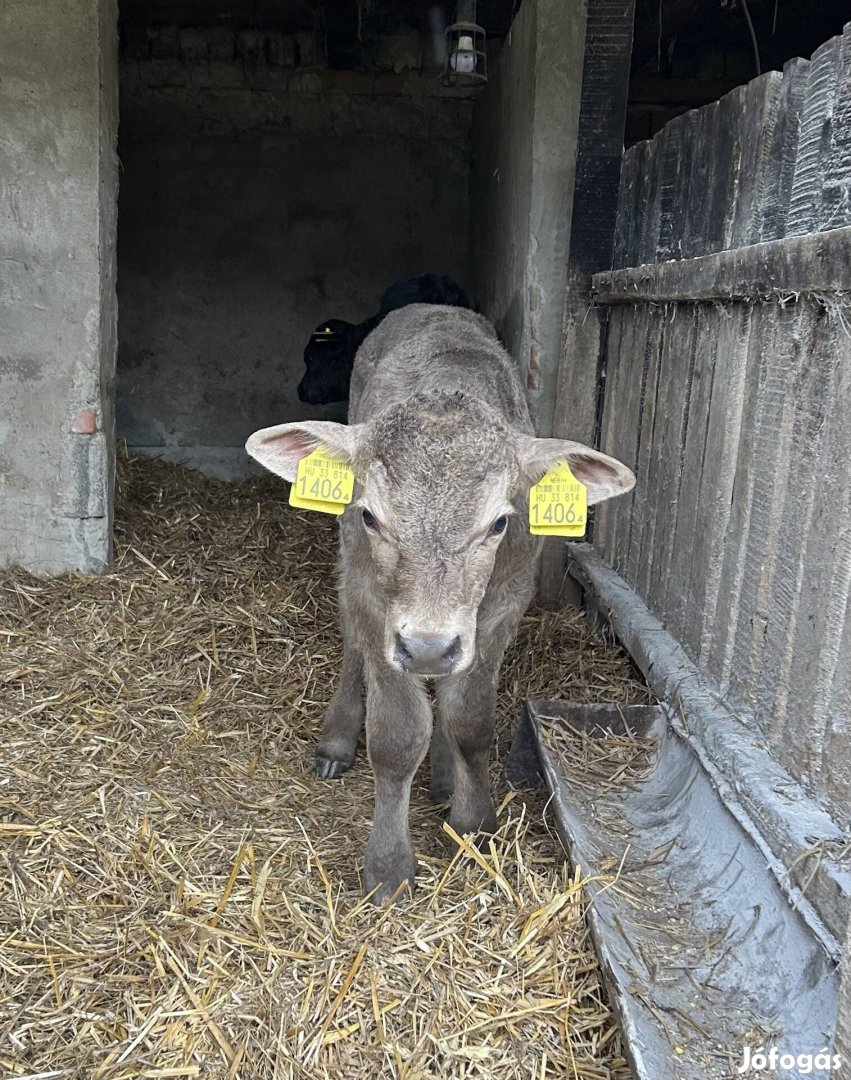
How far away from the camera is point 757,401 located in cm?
313

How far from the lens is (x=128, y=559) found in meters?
5.43

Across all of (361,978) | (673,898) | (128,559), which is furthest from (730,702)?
(128,559)

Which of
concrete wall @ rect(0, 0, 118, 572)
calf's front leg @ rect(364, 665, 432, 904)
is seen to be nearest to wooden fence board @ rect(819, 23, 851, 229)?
calf's front leg @ rect(364, 665, 432, 904)

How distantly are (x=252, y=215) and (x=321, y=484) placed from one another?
6.10m

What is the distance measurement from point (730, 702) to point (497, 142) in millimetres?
4530

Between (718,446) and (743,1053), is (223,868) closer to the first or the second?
(743,1053)

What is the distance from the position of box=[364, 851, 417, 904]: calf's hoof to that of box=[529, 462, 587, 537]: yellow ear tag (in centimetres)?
106

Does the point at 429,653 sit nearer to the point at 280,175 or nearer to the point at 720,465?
the point at 720,465

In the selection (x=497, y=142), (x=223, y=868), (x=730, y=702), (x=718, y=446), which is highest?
(x=497, y=142)

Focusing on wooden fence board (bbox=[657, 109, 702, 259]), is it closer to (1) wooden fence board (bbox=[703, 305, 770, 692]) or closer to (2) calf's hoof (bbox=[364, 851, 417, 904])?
(1) wooden fence board (bbox=[703, 305, 770, 692])

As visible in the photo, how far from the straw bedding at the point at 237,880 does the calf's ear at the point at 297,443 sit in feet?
3.89

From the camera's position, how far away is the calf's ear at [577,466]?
303cm

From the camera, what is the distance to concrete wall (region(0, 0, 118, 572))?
473 centimetres

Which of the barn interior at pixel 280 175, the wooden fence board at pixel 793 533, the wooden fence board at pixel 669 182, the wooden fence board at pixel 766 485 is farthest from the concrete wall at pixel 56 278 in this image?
the wooden fence board at pixel 793 533
